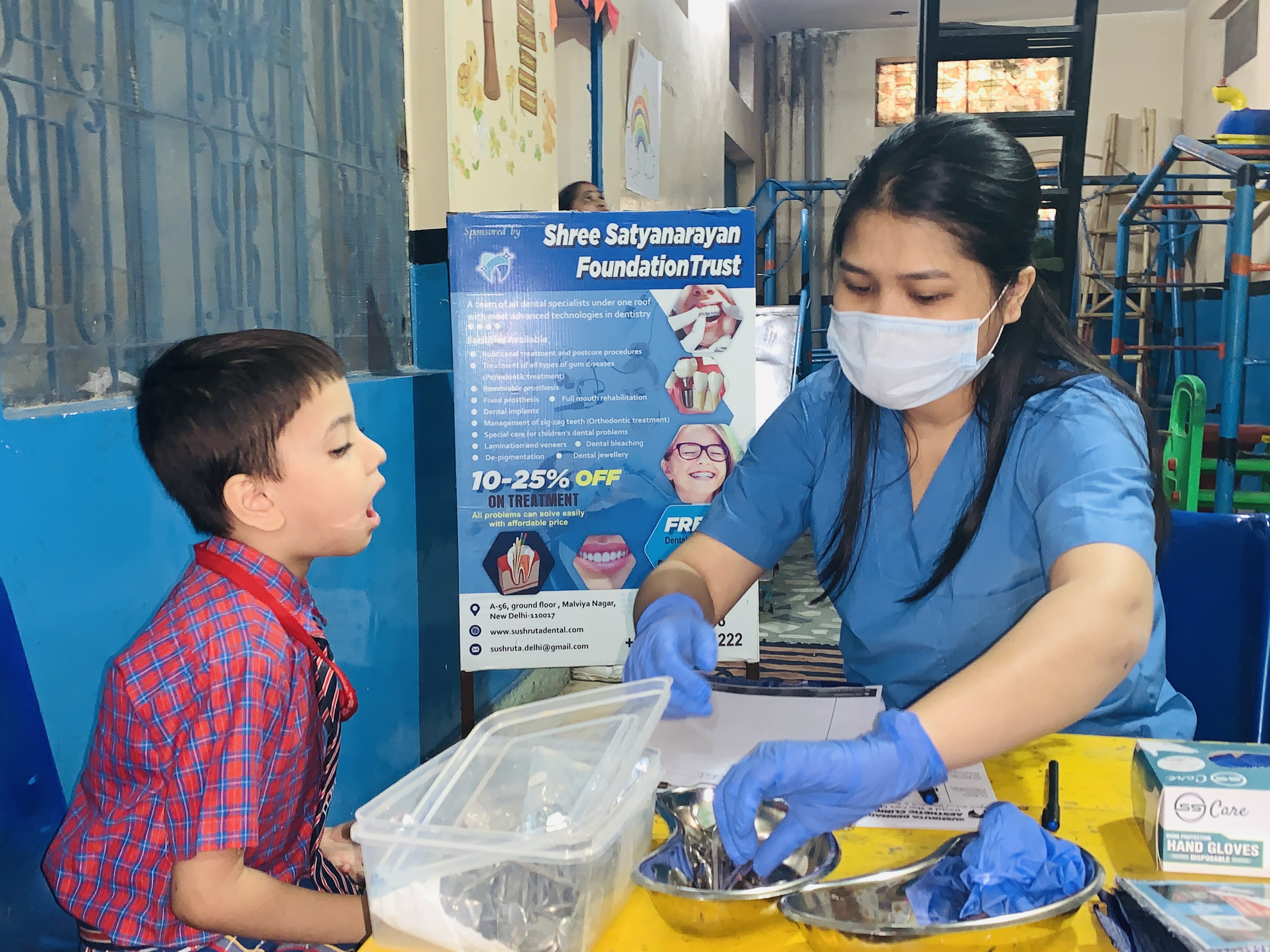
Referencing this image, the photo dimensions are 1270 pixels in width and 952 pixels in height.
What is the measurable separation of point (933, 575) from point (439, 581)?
1.39 meters

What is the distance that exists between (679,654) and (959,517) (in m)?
0.42

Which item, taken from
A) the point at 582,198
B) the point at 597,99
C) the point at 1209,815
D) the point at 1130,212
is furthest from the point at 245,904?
the point at 1130,212

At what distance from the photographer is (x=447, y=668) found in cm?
243

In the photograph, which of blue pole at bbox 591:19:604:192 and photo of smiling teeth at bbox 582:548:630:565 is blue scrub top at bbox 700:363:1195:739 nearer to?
photo of smiling teeth at bbox 582:548:630:565

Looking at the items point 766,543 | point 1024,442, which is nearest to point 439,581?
point 766,543

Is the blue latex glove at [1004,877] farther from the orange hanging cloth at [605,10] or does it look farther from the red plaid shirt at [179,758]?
the orange hanging cloth at [605,10]

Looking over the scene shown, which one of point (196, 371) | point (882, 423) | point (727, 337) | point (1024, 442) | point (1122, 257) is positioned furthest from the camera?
point (1122, 257)

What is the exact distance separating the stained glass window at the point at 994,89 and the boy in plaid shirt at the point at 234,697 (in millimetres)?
9154

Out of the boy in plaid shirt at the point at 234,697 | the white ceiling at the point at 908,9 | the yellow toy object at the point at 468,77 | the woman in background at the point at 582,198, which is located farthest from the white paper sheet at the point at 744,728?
the white ceiling at the point at 908,9

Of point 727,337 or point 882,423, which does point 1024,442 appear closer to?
point 882,423

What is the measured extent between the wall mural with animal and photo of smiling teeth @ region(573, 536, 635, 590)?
0.81m

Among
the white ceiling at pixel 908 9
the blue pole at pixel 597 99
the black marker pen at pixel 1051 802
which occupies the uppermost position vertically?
the white ceiling at pixel 908 9

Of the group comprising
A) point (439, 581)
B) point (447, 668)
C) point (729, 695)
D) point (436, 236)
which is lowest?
point (447, 668)

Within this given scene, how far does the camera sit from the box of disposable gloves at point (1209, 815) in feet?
2.51
